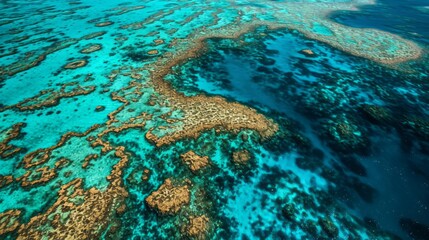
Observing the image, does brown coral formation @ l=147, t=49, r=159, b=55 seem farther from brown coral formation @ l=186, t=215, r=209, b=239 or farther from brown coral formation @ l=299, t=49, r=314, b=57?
brown coral formation @ l=186, t=215, r=209, b=239

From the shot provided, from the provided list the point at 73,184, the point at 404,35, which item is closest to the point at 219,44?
the point at 73,184

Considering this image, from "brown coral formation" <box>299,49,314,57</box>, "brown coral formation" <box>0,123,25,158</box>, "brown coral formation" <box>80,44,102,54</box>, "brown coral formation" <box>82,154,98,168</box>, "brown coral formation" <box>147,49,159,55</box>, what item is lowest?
"brown coral formation" <box>82,154,98,168</box>

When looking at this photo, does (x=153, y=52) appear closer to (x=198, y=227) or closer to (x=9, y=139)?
(x=9, y=139)

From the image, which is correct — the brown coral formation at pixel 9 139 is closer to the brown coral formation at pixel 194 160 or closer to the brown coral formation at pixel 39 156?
the brown coral formation at pixel 39 156

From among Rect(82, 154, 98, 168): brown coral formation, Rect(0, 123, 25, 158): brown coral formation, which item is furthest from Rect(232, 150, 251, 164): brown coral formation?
Rect(0, 123, 25, 158): brown coral formation

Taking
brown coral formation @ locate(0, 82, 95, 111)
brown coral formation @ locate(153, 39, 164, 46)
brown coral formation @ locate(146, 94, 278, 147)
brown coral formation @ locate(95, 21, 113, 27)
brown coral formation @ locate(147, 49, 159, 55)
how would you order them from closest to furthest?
brown coral formation @ locate(146, 94, 278, 147)
brown coral formation @ locate(0, 82, 95, 111)
brown coral formation @ locate(147, 49, 159, 55)
brown coral formation @ locate(153, 39, 164, 46)
brown coral formation @ locate(95, 21, 113, 27)

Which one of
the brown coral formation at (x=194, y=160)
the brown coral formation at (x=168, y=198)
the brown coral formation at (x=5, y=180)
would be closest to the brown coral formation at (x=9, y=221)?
the brown coral formation at (x=5, y=180)

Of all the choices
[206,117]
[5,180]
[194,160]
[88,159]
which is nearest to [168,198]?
[194,160]
